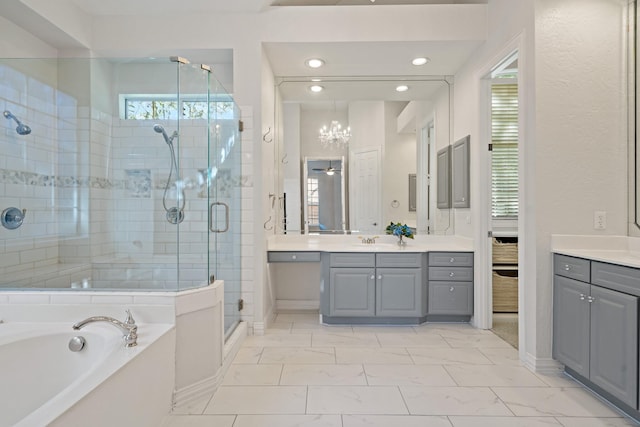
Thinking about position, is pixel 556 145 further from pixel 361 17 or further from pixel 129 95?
pixel 129 95

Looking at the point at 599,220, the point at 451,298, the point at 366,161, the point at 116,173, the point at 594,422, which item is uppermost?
the point at 366,161

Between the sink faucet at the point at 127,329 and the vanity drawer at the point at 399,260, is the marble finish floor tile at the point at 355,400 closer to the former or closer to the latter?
the sink faucet at the point at 127,329

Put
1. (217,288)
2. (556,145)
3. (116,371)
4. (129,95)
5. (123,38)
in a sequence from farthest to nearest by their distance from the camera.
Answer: (123,38) → (129,95) → (556,145) → (217,288) → (116,371)

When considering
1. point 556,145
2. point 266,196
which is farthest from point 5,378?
point 556,145

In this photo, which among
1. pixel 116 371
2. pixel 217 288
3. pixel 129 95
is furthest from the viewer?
pixel 129 95

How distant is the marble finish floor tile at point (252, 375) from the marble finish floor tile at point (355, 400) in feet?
1.02

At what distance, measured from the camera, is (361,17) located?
3.27 metres

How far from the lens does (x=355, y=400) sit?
85.0 inches

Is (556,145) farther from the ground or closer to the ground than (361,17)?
closer to the ground

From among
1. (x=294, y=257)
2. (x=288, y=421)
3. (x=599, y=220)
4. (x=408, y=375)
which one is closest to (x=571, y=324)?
(x=599, y=220)

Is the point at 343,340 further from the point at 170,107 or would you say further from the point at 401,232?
the point at 170,107

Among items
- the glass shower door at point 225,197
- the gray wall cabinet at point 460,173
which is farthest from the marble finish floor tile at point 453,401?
the gray wall cabinet at point 460,173

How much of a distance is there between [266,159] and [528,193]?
226 cm

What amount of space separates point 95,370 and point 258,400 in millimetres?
1006
